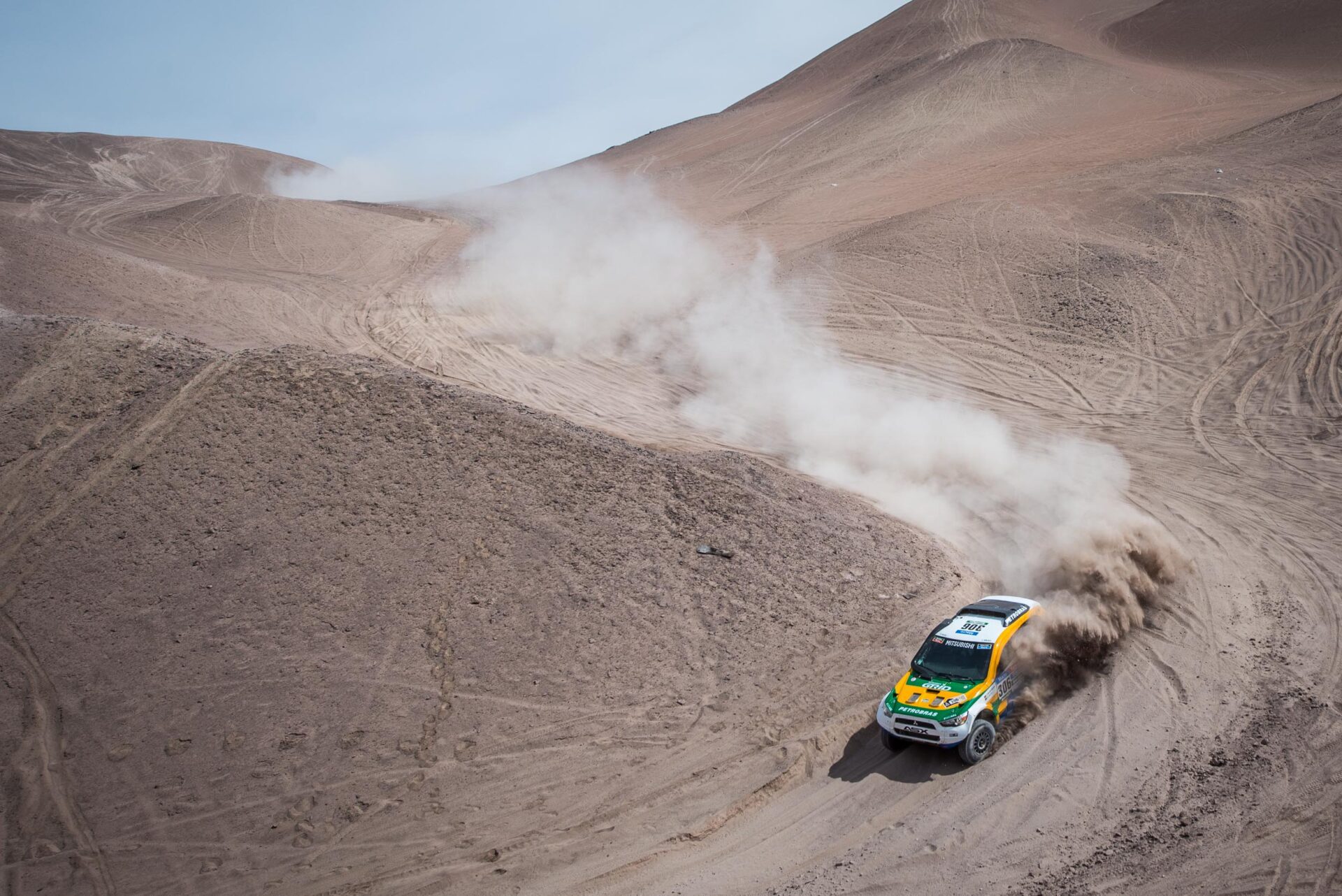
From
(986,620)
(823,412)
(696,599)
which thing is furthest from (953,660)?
(823,412)

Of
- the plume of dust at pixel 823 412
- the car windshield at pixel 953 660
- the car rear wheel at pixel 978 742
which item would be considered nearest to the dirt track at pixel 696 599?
the car rear wheel at pixel 978 742

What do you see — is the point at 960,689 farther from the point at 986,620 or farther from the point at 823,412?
the point at 823,412

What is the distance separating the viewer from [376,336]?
82.2 feet

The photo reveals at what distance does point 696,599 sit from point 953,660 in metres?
4.07

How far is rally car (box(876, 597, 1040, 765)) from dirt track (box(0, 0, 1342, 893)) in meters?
0.44

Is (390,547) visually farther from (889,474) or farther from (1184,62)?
(1184,62)

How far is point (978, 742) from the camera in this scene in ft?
33.9

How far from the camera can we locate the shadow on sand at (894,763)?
10344 mm

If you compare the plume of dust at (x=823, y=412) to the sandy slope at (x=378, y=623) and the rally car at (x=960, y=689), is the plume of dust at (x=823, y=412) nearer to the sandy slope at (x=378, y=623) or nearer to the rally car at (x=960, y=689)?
the rally car at (x=960, y=689)

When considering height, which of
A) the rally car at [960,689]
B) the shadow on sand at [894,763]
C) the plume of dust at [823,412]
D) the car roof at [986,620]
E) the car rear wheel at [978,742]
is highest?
the plume of dust at [823,412]

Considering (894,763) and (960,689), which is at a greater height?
(960,689)

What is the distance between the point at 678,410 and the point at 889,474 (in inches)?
231

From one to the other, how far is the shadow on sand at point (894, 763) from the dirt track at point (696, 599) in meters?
0.08

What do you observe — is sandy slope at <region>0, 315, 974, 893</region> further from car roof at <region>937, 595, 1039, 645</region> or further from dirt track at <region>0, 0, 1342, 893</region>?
car roof at <region>937, 595, 1039, 645</region>
